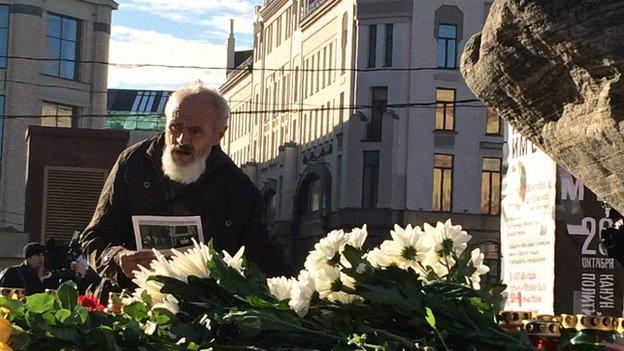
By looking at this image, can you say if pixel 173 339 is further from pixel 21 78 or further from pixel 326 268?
pixel 21 78

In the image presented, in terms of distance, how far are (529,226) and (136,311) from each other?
1141 centimetres

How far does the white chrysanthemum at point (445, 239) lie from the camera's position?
374 centimetres

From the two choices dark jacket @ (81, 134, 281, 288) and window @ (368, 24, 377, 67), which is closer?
dark jacket @ (81, 134, 281, 288)

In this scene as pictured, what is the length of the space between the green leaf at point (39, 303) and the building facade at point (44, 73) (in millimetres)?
55883

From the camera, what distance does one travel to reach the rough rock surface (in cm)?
300

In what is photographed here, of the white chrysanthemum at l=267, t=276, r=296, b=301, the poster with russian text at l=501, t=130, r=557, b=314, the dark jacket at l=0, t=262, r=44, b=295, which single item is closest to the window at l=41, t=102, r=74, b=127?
the dark jacket at l=0, t=262, r=44, b=295

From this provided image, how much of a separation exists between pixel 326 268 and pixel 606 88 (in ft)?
2.46

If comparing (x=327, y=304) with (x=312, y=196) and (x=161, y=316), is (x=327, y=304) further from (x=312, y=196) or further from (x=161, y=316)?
(x=312, y=196)

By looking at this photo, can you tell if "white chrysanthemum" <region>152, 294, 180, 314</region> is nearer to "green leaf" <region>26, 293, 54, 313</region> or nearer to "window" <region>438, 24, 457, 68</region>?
"green leaf" <region>26, 293, 54, 313</region>

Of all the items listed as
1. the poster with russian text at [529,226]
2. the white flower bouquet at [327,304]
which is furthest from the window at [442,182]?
the white flower bouquet at [327,304]

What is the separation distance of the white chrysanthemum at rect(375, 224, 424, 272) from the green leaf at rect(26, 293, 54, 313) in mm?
779

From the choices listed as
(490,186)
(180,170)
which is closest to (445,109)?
(490,186)

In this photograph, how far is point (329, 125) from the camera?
70188 mm

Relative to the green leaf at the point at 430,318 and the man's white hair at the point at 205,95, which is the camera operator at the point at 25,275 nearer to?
the man's white hair at the point at 205,95
